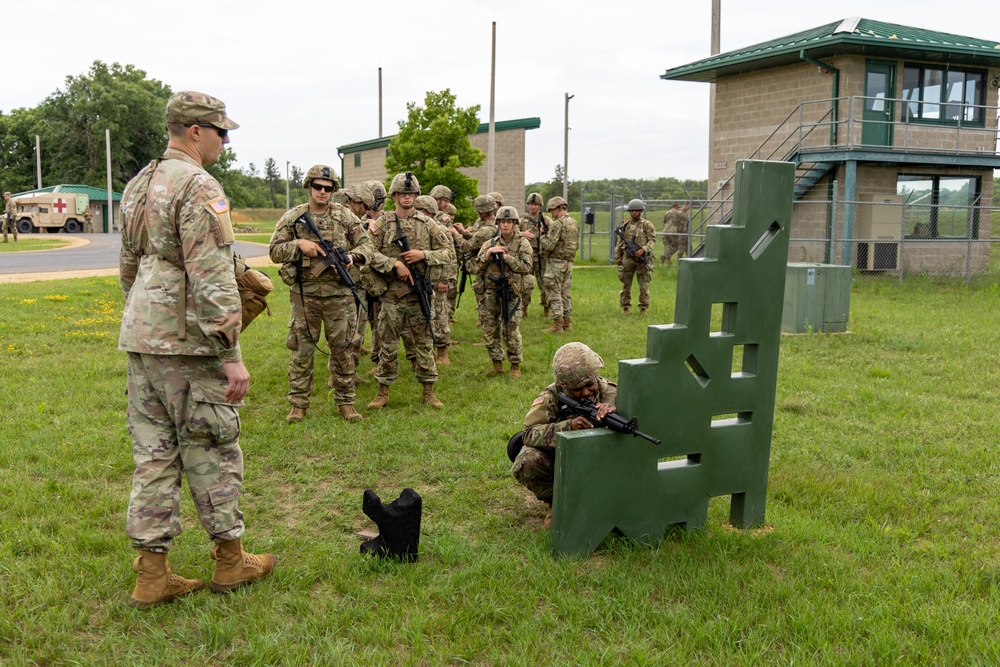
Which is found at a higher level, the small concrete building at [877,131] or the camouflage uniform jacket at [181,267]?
the small concrete building at [877,131]

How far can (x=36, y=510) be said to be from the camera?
504cm

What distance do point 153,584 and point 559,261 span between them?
9692 millimetres

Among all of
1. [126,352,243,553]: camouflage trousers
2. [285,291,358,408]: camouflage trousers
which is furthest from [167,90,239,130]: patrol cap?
[285,291,358,408]: camouflage trousers

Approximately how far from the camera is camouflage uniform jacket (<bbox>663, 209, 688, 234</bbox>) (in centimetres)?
2283

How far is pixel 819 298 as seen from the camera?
11625mm

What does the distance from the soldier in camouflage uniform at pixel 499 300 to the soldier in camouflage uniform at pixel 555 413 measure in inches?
177

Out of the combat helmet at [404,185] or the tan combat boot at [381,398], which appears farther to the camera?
the combat helmet at [404,185]

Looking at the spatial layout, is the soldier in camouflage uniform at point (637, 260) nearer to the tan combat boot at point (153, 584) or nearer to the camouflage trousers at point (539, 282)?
the camouflage trousers at point (539, 282)

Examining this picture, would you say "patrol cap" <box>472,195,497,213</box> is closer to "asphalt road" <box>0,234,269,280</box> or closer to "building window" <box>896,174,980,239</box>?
"asphalt road" <box>0,234,269,280</box>

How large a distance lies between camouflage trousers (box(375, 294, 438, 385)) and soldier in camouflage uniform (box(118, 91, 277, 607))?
402 centimetres

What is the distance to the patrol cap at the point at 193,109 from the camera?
382 centimetres

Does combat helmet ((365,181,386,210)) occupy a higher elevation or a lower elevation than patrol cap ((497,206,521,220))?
higher

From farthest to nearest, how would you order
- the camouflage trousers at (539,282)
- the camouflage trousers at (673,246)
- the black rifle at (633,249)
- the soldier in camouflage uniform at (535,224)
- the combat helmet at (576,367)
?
1. the camouflage trousers at (673,246)
2. the black rifle at (633,249)
3. the soldier in camouflage uniform at (535,224)
4. the camouflage trousers at (539,282)
5. the combat helmet at (576,367)

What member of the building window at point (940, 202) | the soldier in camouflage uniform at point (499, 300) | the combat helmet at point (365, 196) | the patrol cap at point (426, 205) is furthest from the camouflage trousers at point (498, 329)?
the building window at point (940, 202)
